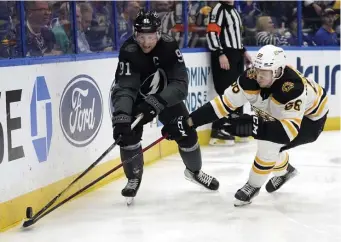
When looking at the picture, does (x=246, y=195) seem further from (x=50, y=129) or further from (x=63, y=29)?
(x=63, y=29)

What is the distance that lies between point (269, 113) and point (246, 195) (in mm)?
461

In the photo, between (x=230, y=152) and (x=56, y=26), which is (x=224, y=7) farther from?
(x=56, y=26)

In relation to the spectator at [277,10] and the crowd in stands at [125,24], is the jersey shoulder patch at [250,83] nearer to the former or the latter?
the crowd in stands at [125,24]

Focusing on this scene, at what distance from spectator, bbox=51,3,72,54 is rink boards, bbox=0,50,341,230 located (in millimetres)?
180

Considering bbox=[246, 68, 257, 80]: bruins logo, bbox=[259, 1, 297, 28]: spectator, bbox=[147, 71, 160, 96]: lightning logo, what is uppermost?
bbox=[259, 1, 297, 28]: spectator

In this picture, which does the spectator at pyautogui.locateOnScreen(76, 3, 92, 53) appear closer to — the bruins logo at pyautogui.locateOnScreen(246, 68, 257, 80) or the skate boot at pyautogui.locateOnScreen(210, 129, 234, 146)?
the bruins logo at pyautogui.locateOnScreen(246, 68, 257, 80)

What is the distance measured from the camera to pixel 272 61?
12.5 ft

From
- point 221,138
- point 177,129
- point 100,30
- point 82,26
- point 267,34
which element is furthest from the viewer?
point 267,34

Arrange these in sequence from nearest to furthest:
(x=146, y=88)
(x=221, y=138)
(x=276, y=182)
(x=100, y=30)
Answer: (x=146, y=88) < (x=276, y=182) < (x=100, y=30) < (x=221, y=138)

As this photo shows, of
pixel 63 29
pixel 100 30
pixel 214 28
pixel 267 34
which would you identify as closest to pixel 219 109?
pixel 63 29

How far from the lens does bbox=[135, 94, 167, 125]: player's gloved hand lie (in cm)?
401

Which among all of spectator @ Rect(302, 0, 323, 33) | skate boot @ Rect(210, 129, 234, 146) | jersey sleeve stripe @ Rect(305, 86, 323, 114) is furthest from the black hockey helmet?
spectator @ Rect(302, 0, 323, 33)

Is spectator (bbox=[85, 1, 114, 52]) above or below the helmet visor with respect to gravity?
above

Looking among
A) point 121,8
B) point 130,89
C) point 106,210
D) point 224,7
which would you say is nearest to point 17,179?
point 106,210
